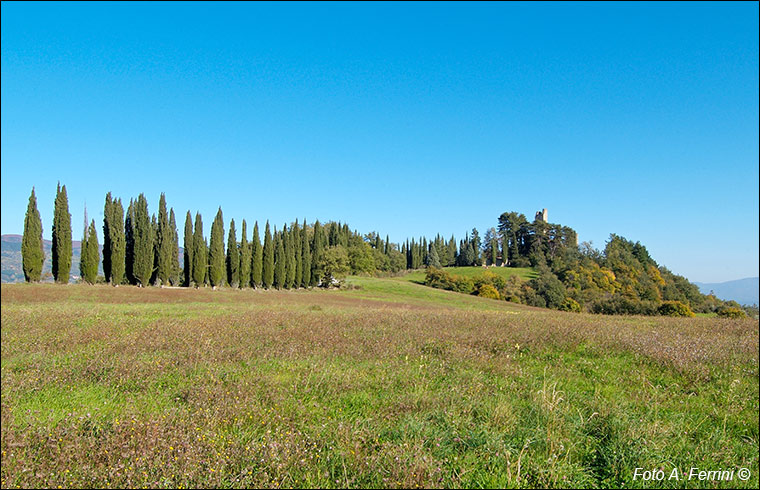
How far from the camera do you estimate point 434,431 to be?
4.39 meters

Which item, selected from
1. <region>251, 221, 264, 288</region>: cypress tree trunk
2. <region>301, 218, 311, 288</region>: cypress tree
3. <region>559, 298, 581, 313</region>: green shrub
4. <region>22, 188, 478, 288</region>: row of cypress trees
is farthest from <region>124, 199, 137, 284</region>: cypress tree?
<region>559, 298, 581, 313</region>: green shrub

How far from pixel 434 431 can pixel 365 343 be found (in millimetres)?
5185

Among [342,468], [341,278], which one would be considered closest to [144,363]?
[342,468]

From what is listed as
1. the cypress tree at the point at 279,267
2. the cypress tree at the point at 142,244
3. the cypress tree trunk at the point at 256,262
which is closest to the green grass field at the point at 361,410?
the cypress tree at the point at 142,244

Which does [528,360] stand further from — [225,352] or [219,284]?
[219,284]

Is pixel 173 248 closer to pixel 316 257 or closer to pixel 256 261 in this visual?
pixel 256 261

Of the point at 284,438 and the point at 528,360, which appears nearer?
the point at 284,438

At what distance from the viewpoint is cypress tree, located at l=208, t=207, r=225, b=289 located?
4897 cm

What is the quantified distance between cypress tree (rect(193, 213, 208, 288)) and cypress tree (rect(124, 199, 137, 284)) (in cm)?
660

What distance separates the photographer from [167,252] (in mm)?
44750

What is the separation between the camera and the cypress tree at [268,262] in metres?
54.9

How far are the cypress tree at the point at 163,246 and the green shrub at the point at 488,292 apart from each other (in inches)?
1568

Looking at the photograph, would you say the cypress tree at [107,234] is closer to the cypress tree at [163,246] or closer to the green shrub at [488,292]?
the cypress tree at [163,246]

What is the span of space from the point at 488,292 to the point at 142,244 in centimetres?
4304
